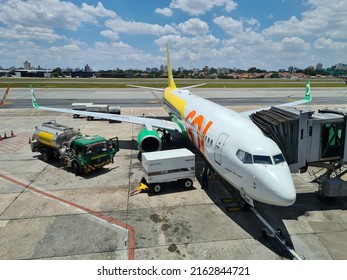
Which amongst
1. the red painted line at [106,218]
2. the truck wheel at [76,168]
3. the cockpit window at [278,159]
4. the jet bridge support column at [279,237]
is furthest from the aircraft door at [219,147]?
the truck wheel at [76,168]

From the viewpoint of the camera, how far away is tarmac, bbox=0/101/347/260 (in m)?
11.8

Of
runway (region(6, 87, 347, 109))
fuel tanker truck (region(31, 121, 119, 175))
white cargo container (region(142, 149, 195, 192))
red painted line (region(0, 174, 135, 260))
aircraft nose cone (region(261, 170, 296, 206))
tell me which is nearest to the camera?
aircraft nose cone (region(261, 170, 296, 206))

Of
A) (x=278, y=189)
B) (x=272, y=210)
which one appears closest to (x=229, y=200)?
(x=272, y=210)

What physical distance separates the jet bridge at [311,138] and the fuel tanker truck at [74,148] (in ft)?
38.7

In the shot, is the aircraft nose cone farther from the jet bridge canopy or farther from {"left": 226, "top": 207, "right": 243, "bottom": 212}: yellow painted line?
{"left": 226, "top": 207, "right": 243, "bottom": 212}: yellow painted line

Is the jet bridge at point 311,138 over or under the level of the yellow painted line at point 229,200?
over

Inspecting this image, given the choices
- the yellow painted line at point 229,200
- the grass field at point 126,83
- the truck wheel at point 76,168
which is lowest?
the yellow painted line at point 229,200

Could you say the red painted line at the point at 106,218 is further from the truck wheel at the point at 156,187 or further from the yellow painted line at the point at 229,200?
the yellow painted line at the point at 229,200

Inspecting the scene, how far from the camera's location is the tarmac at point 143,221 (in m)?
11.8

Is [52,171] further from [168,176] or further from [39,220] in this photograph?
[168,176]

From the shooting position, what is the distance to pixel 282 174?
12156 millimetres

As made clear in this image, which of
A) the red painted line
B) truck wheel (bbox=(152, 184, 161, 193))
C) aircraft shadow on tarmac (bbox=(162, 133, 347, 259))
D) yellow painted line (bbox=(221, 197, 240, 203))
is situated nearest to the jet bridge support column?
aircraft shadow on tarmac (bbox=(162, 133, 347, 259))

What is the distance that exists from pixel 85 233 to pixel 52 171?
10.1 metres

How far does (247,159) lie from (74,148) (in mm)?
13669
